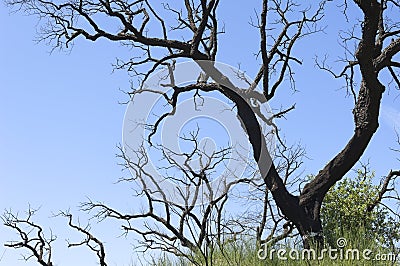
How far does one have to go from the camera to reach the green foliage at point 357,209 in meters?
6.62

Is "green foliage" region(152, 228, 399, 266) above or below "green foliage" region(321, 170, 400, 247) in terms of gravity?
below

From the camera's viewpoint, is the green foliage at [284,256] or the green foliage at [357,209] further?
the green foliage at [357,209]

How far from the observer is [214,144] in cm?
772

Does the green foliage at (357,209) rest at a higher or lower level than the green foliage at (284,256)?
higher

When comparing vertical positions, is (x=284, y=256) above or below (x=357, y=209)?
below

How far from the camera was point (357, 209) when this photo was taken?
6.71 meters

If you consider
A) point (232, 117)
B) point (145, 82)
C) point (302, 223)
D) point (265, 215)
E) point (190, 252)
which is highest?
point (145, 82)

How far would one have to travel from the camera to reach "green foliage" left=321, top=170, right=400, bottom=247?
6621 mm

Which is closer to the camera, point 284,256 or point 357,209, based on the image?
point 284,256

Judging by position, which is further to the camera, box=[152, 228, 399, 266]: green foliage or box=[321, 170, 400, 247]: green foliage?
box=[321, 170, 400, 247]: green foliage

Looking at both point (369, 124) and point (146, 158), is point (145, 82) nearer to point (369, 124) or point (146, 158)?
point (146, 158)

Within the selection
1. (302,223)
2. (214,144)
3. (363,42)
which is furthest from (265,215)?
(363,42)

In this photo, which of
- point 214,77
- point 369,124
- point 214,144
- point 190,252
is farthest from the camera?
point 214,144

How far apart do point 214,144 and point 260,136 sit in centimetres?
152
